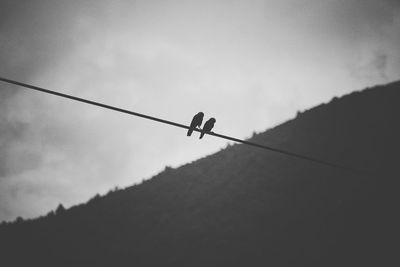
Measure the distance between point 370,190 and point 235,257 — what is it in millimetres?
11519

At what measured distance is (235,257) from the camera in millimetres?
19375

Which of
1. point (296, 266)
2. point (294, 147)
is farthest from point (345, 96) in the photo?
point (296, 266)

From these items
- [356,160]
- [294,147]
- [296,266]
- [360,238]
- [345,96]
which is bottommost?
[296,266]

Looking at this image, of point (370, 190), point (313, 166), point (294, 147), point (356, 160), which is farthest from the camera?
point (294, 147)

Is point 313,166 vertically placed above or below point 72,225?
above

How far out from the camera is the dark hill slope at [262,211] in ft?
61.0

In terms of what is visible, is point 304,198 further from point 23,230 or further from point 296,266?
point 23,230

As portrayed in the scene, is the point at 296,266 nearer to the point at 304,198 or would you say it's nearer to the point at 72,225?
the point at 304,198

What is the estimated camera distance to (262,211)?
22.9 metres

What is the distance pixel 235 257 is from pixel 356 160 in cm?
1401

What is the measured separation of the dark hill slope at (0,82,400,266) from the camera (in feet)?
61.0

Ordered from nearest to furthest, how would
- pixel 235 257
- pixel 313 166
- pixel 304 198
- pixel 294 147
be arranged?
→ pixel 235 257 < pixel 304 198 < pixel 313 166 < pixel 294 147

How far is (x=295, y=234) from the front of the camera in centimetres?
1955

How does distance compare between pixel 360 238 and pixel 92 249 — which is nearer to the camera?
pixel 360 238
